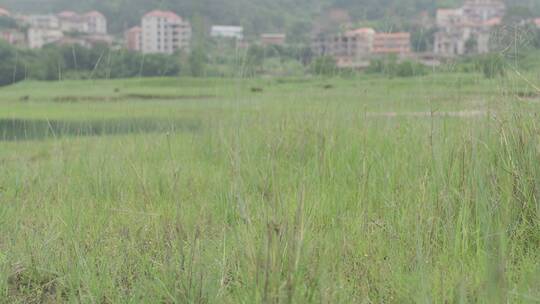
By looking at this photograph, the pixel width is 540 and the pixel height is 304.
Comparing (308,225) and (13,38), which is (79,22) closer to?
(13,38)

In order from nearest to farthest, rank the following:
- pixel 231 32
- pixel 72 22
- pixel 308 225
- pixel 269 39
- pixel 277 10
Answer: pixel 308 225, pixel 231 32, pixel 269 39, pixel 277 10, pixel 72 22

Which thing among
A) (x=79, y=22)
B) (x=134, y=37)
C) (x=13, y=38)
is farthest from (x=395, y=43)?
(x=79, y=22)

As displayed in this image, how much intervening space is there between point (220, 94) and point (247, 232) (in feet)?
15.1

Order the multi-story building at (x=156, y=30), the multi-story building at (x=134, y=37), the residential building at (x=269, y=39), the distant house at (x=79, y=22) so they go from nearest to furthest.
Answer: the residential building at (x=269, y=39), the multi-story building at (x=134, y=37), the multi-story building at (x=156, y=30), the distant house at (x=79, y=22)

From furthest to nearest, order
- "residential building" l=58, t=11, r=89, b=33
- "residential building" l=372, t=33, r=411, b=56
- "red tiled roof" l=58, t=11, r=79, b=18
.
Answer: "residential building" l=58, t=11, r=89, b=33, "red tiled roof" l=58, t=11, r=79, b=18, "residential building" l=372, t=33, r=411, b=56

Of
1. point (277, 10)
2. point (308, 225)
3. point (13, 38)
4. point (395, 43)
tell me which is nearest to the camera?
point (308, 225)

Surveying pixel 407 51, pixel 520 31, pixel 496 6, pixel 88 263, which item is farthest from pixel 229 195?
pixel 496 6

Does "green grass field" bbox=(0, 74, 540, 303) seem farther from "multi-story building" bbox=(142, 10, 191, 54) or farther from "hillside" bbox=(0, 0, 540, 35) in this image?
"multi-story building" bbox=(142, 10, 191, 54)

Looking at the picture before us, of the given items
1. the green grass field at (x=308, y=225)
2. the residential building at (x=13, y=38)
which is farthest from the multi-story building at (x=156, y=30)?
the green grass field at (x=308, y=225)

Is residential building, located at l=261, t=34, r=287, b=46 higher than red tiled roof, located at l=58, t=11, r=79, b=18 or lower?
lower

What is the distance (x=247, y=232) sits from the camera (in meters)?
1.74

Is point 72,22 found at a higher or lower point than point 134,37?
higher

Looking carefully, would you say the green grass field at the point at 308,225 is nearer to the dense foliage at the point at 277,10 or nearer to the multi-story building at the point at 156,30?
the dense foliage at the point at 277,10

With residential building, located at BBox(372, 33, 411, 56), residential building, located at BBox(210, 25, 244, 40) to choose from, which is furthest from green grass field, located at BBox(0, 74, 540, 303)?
residential building, located at BBox(372, 33, 411, 56)
